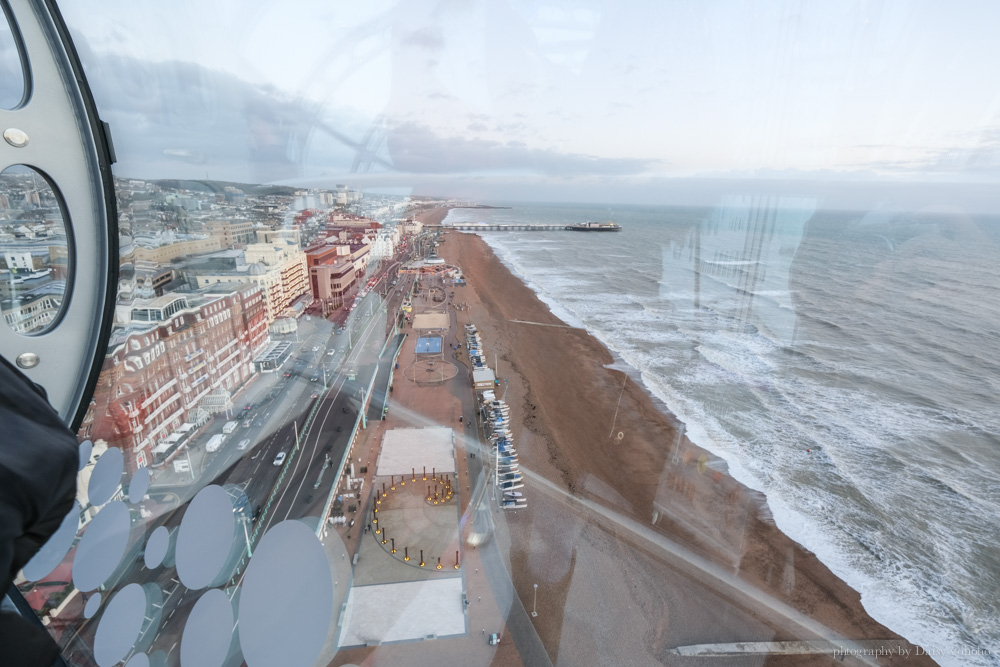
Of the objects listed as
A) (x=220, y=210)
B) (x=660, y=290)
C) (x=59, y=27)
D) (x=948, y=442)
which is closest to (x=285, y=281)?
(x=220, y=210)

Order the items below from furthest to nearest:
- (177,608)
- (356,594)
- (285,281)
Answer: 1. (285,281)
2. (356,594)
3. (177,608)

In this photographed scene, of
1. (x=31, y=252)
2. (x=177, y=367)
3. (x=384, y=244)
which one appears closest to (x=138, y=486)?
(x=31, y=252)

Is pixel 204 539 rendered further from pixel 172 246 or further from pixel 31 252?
pixel 172 246

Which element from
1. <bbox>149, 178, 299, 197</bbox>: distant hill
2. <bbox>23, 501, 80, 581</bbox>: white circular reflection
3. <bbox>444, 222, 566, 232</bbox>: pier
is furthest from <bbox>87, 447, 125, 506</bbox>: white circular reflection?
<bbox>444, 222, 566, 232</bbox>: pier

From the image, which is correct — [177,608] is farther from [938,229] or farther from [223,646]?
[938,229]

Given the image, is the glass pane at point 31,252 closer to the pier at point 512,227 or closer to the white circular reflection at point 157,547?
the white circular reflection at point 157,547

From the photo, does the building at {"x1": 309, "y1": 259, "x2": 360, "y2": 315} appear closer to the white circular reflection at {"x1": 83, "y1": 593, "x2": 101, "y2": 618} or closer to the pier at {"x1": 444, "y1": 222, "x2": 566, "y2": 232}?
the white circular reflection at {"x1": 83, "y1": 593, "x2": 101, "y2": 618}

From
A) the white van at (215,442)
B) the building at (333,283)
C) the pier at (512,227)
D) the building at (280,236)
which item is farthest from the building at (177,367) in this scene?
the pier at (512,227)
